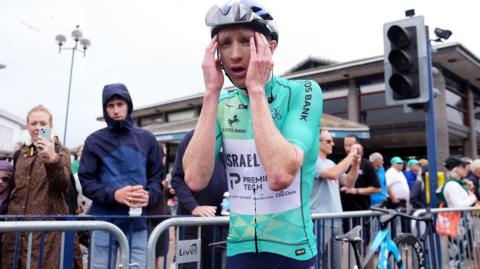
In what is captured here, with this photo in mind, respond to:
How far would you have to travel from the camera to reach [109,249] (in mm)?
2447

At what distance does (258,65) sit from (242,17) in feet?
0.64

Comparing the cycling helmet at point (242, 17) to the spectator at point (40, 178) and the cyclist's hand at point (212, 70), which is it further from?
the spectator at point (40, 178)

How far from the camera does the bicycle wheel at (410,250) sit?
13.2 feet

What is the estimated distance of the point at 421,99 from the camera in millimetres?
5023

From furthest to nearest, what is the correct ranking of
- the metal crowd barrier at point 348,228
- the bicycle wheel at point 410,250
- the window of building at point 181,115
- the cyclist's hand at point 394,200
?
the window of building at point 181,115 < the cyclist's hand at point 394,200 < the bicycle wheel at point 410,250 < the metal crowd barrier at point 348,228

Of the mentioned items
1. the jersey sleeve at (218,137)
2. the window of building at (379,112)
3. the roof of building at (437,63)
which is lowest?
the jersey sleeve at (218,137)

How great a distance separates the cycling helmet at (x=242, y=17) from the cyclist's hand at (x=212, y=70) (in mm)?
59

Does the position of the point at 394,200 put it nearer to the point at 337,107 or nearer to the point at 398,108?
the point at 398,108

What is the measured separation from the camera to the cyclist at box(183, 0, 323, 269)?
4.92 feet

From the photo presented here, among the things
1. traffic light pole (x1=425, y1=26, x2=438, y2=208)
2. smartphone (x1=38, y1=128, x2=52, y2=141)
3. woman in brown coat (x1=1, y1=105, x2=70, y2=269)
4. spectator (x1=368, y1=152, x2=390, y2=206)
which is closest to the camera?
smartphone (x1=38, y1=128, x2=52, y2=141)

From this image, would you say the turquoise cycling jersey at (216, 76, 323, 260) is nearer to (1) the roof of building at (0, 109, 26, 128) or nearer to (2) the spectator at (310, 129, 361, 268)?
(2) the spectator at (310, 129, 361, 268)

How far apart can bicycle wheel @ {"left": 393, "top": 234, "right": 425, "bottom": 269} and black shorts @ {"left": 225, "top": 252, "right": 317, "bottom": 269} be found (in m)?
2.78

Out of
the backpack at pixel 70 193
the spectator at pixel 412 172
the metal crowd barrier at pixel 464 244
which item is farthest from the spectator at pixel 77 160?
the spectator at pixel 412 172

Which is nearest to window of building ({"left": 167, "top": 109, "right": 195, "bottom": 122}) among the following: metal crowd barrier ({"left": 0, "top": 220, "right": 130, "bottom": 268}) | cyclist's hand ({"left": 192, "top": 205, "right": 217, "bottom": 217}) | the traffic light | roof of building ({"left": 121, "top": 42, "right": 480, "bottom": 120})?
roof of building ({"left": 121, "top": 42, "right": 480, "bottom": 120})
